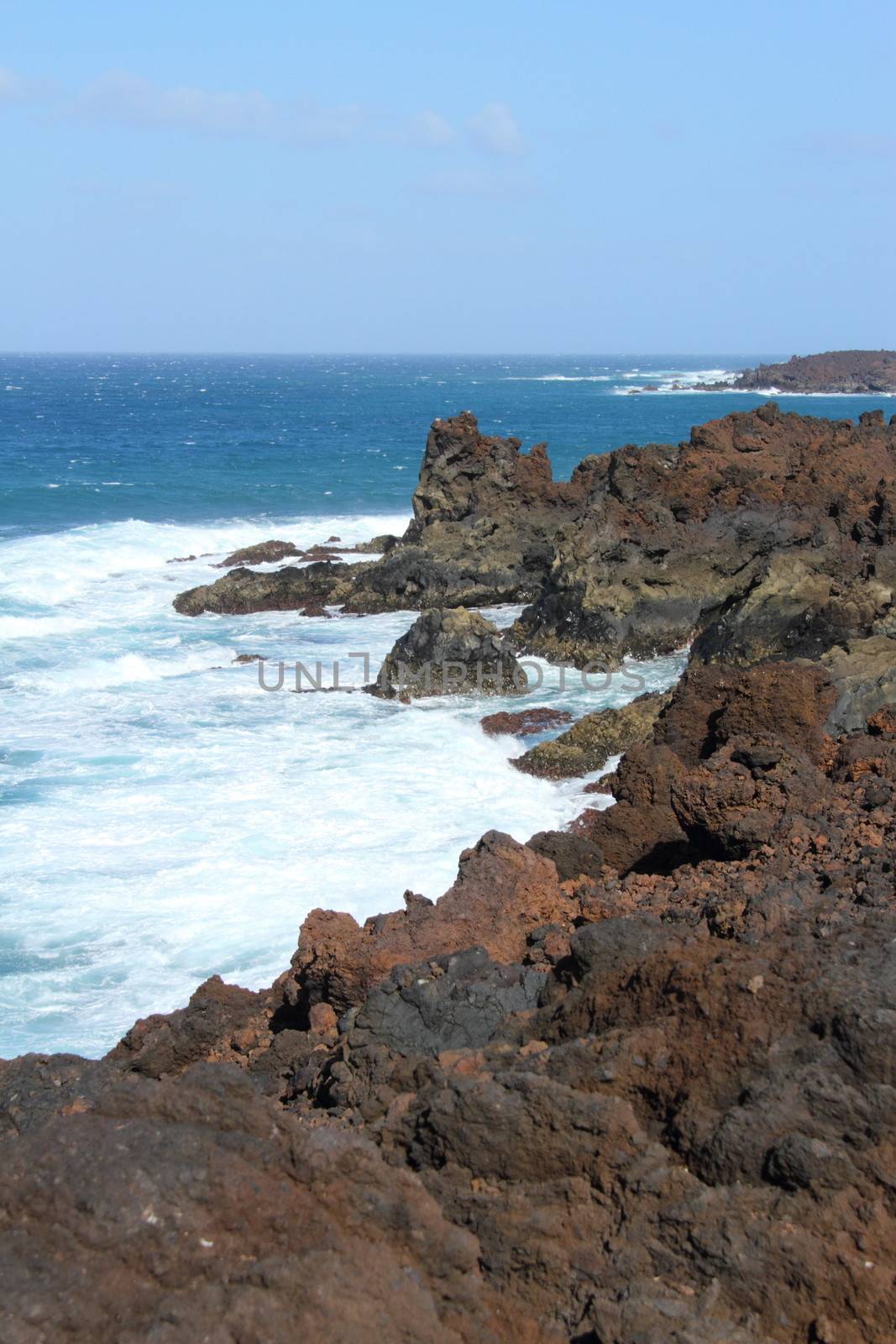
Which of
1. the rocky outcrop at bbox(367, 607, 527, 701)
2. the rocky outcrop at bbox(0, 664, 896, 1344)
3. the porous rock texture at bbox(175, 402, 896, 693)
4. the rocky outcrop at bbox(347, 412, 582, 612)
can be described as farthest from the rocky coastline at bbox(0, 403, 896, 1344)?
the rocky outcrop at bbox(347, 412, 582, 612)

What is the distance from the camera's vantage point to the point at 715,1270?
3.70m

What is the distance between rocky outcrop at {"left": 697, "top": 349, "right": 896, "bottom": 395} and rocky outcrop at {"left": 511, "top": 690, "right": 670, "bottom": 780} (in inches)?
5504

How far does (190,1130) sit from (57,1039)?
6.64 meters

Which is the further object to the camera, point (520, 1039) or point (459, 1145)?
point (520, 1039)

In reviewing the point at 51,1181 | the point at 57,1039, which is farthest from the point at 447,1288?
the point at 57,1039

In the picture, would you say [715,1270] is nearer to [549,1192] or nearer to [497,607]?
[549,1192]

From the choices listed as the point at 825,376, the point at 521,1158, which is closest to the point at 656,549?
the point at 521,1158

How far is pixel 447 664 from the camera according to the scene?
21.7m

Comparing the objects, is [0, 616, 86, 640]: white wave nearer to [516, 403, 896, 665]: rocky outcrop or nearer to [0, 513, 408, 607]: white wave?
[0, 513, 408, 607]: white wave

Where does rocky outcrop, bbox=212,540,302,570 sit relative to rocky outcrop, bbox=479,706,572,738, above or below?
above

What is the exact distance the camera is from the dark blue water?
52.5 m

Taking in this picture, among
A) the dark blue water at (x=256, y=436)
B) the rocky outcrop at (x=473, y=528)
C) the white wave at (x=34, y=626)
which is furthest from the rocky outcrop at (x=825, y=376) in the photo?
the white wave at (x=34, y=626)

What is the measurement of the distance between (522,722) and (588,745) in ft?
8.13

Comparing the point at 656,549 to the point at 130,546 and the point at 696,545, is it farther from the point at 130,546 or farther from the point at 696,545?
the point at 130,546
